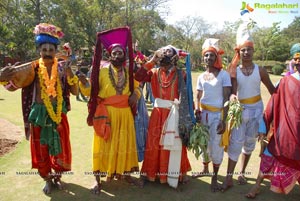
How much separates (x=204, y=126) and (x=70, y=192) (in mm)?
2200

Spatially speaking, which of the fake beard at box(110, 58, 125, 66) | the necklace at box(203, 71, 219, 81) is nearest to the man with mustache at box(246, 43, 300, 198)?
the necklace at box(203, 71, 219, 81)

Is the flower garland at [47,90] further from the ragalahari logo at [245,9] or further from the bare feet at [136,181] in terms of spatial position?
the ragalahari logo at [245,9]

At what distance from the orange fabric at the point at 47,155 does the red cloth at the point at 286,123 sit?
2.93 meters

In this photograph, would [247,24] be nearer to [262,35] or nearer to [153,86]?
[153,86]

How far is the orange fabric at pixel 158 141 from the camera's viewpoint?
414 centimetres

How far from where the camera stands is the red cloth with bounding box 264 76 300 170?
366 cm

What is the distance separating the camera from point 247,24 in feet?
14.4

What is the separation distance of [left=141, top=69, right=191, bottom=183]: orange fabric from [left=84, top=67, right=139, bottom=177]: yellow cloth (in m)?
0.32

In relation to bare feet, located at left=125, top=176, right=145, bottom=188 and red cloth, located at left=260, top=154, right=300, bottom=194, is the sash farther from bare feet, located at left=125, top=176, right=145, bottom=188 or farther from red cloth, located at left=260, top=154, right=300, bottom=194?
red cloth, located at left=260, top=154, right=300, bottom=194

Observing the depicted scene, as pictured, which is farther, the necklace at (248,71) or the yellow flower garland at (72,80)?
the necklace at (248,71)

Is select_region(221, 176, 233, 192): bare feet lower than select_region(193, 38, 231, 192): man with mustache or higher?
lower

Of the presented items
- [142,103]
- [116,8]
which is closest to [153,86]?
[142,103]

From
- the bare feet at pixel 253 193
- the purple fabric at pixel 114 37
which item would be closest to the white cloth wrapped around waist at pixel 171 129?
the purple fabric at pixel 114 37

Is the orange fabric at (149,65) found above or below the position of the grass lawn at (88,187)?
above
